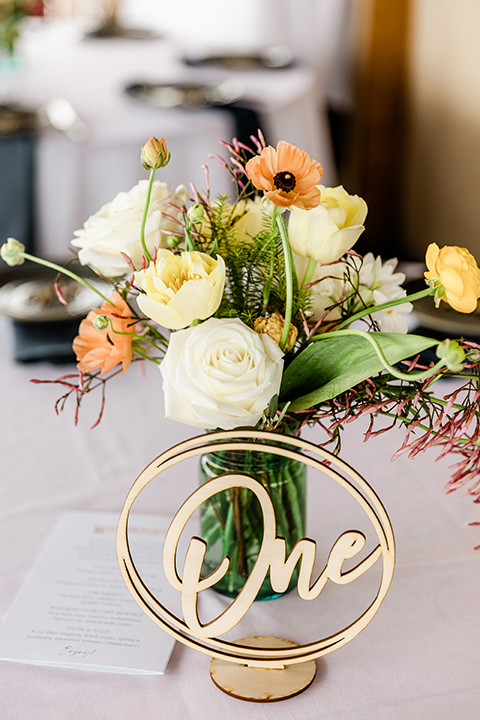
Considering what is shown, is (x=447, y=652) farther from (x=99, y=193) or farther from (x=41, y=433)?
(x=99, y=193)

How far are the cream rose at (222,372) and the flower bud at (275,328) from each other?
0.02m

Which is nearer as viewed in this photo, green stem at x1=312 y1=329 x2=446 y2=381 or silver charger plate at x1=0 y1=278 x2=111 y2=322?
green stem at x1=312 y1=329 x2=446 y2=381

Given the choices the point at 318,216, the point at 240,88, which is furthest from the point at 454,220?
the point at 318,216

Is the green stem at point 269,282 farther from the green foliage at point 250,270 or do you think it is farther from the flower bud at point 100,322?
the flower bud at point 100,322

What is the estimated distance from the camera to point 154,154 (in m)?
0.54

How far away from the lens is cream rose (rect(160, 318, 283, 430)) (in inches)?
20.2

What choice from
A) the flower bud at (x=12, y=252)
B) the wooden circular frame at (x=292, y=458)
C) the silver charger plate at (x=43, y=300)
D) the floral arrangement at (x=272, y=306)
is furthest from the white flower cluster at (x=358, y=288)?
the silver charger plate at (x=43, y=300)

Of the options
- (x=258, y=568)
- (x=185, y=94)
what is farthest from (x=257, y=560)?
(x=185, y=94)

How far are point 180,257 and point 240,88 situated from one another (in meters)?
1.91

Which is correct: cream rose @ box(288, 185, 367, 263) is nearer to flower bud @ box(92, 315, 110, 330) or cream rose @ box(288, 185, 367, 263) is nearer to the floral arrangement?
the floral arrangement

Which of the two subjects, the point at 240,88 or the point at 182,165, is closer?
the point at 182,165

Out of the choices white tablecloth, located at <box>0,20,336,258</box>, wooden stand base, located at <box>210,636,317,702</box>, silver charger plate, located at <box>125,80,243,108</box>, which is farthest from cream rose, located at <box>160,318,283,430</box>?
silver charger plate, located at <box>125,80,243,108</box>

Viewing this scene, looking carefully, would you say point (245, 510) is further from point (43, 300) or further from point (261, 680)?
point (43, 300)

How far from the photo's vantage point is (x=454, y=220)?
3.03 m
